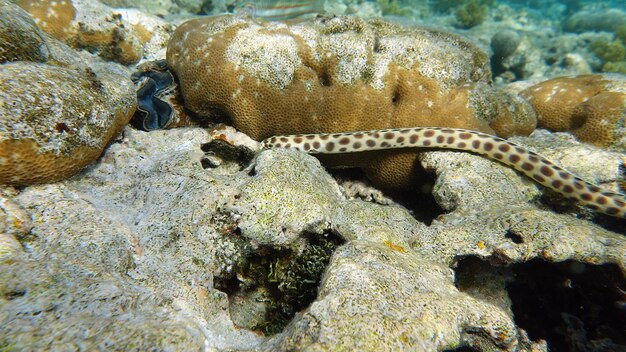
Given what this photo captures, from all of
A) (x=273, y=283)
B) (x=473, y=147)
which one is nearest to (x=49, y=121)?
(x=273, y=283)

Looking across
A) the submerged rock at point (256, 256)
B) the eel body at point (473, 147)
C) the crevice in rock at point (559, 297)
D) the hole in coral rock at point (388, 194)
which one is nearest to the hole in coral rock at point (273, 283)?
the submerged rock at point (256, 256)

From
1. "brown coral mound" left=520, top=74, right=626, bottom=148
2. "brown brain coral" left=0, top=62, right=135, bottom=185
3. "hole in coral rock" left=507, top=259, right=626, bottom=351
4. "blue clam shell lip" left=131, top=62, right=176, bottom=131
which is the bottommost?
"hole in coral rock" left=507, top=259, right=626, bottom=351

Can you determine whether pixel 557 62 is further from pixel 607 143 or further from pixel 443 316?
pixel 443 316

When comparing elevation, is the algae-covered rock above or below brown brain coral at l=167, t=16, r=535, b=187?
below

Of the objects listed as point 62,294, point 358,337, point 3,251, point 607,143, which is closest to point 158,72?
point 3,251

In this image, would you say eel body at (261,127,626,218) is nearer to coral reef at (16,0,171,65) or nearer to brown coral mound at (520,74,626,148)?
brown coral mound at (520,74,626,148)

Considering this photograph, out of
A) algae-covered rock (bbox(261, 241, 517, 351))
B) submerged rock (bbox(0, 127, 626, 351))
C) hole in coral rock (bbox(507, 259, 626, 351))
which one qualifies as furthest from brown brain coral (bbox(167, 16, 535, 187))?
algae-covered rock (bbox(261, 241, 517, 351))
